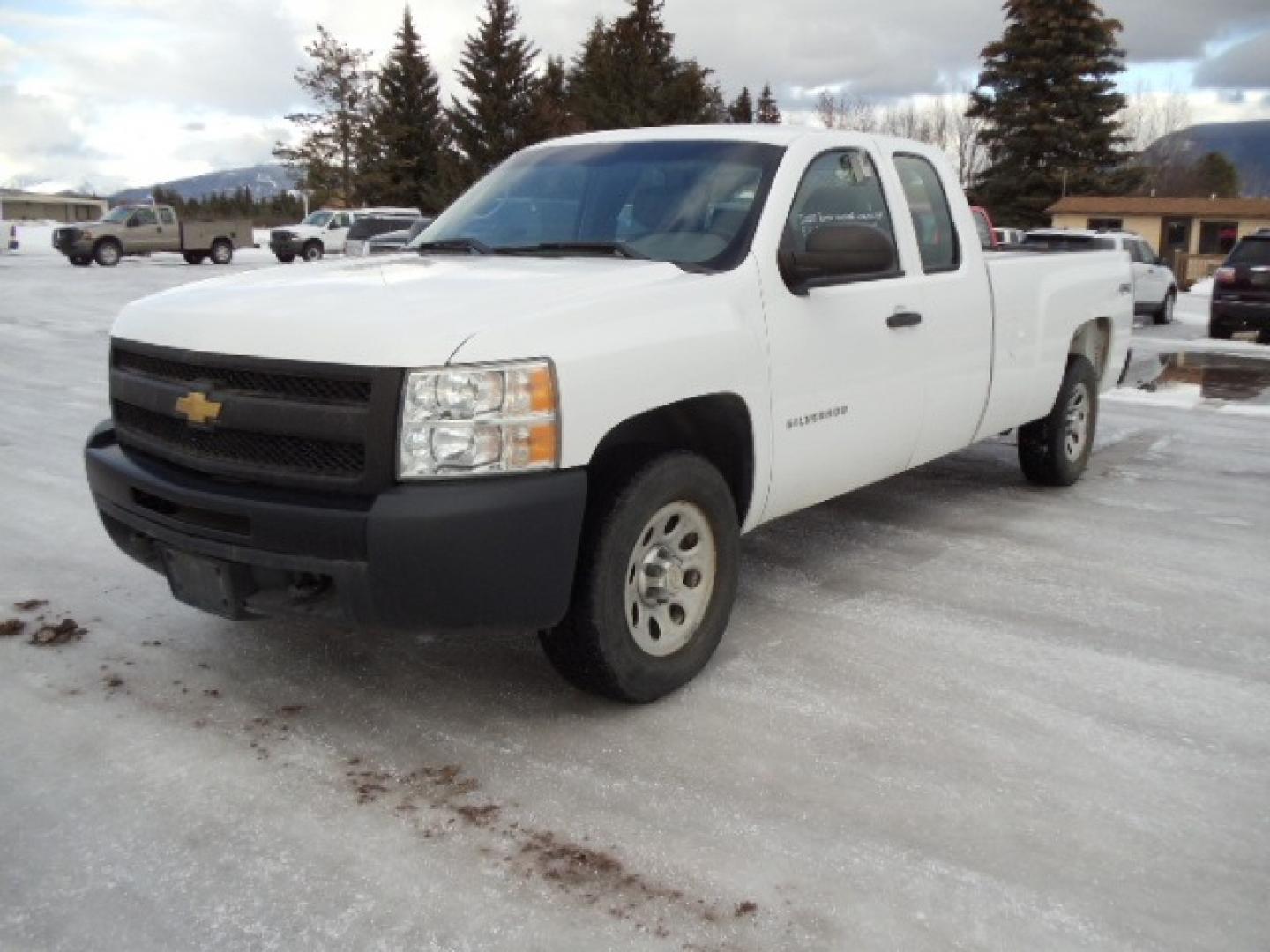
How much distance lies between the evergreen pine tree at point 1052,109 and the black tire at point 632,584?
51682 mm

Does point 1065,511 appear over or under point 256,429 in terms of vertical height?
under

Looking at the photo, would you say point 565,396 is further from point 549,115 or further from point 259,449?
point 549,115

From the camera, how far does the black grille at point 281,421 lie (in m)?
3.10

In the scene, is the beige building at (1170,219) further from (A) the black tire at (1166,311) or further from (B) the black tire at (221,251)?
(B) the black tire at (221,251)

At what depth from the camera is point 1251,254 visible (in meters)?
17.5

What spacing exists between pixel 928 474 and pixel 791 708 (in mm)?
3947

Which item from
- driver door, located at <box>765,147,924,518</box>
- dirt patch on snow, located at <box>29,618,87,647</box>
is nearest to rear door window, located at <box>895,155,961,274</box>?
driver door, located at <box>765,147,924,518</box>

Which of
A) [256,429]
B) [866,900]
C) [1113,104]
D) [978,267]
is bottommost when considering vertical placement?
[866,900]

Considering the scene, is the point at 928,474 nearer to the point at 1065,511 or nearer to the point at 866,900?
the point at 1065,511

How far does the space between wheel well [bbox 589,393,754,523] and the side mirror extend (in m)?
0.58

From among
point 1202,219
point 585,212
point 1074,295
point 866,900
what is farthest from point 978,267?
point 1202,219

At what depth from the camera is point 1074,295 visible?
6.48m

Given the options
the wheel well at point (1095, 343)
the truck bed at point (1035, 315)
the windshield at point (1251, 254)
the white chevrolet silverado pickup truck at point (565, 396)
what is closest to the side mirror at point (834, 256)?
the white chevrolet silverado pickup truck at point (565, 396)

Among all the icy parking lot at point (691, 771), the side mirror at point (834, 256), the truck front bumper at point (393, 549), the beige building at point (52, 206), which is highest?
the beige building at point (52, 206)
